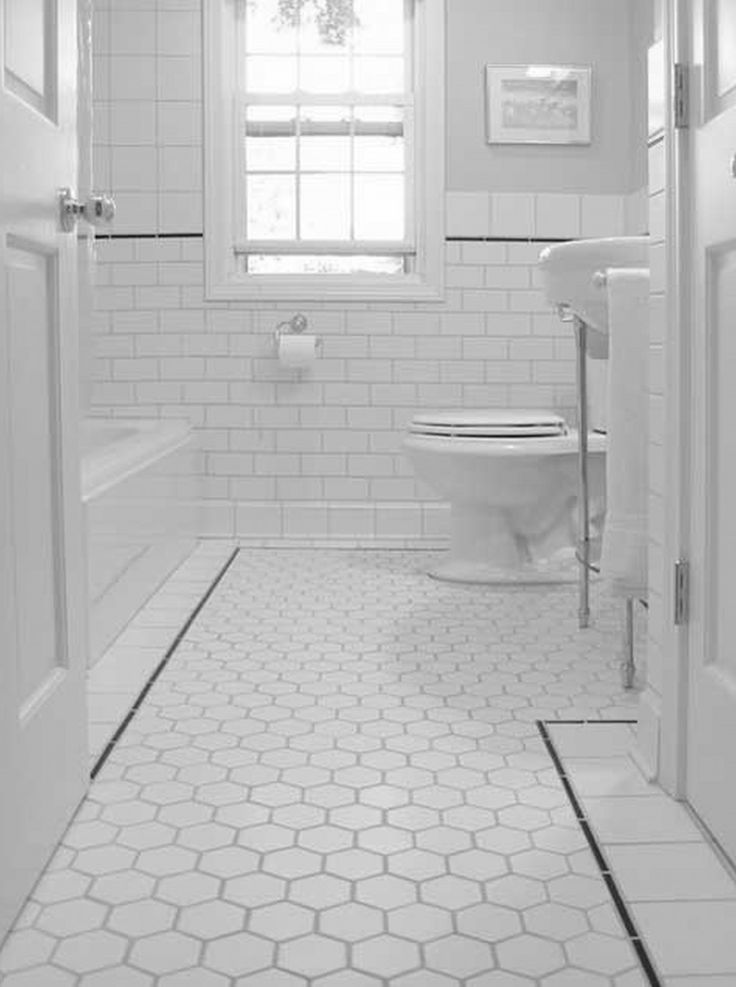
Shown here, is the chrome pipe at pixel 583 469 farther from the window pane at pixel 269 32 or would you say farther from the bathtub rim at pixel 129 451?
the window pane at pixel 269 32

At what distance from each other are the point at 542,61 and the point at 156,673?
118 inches

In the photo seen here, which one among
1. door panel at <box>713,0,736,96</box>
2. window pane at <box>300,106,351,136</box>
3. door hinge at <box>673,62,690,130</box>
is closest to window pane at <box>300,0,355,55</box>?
window pane at <box>300,106,351,136</box>

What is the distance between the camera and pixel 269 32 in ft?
15.7

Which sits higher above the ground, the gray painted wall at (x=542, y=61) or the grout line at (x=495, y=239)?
the gray painted wall at (x=542, y=61)

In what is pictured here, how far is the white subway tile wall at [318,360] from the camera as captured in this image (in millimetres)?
4734

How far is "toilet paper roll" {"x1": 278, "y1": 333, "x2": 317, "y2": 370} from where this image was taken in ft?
15.1

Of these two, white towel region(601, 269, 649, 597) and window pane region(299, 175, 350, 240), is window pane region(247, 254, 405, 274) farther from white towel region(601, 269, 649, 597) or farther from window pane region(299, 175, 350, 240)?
white towel region(601, 269, 649, 597)

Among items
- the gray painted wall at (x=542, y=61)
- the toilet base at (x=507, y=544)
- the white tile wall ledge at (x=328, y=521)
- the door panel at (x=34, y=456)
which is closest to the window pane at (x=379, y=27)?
the gray painted wall at (x=542, y=61)

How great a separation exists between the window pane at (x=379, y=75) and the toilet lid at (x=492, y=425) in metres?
1.56

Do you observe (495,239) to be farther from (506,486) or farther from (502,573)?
(502,573)

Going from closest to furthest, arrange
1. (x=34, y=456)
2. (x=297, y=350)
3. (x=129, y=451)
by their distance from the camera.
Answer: (x=34, y=456), (x=129, y=451), (x=297, y=350)

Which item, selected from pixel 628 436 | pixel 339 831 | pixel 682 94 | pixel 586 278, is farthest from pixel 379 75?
pixel 339 831

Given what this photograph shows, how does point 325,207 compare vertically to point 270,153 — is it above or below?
below

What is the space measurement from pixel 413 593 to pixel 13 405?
7.46 ft
